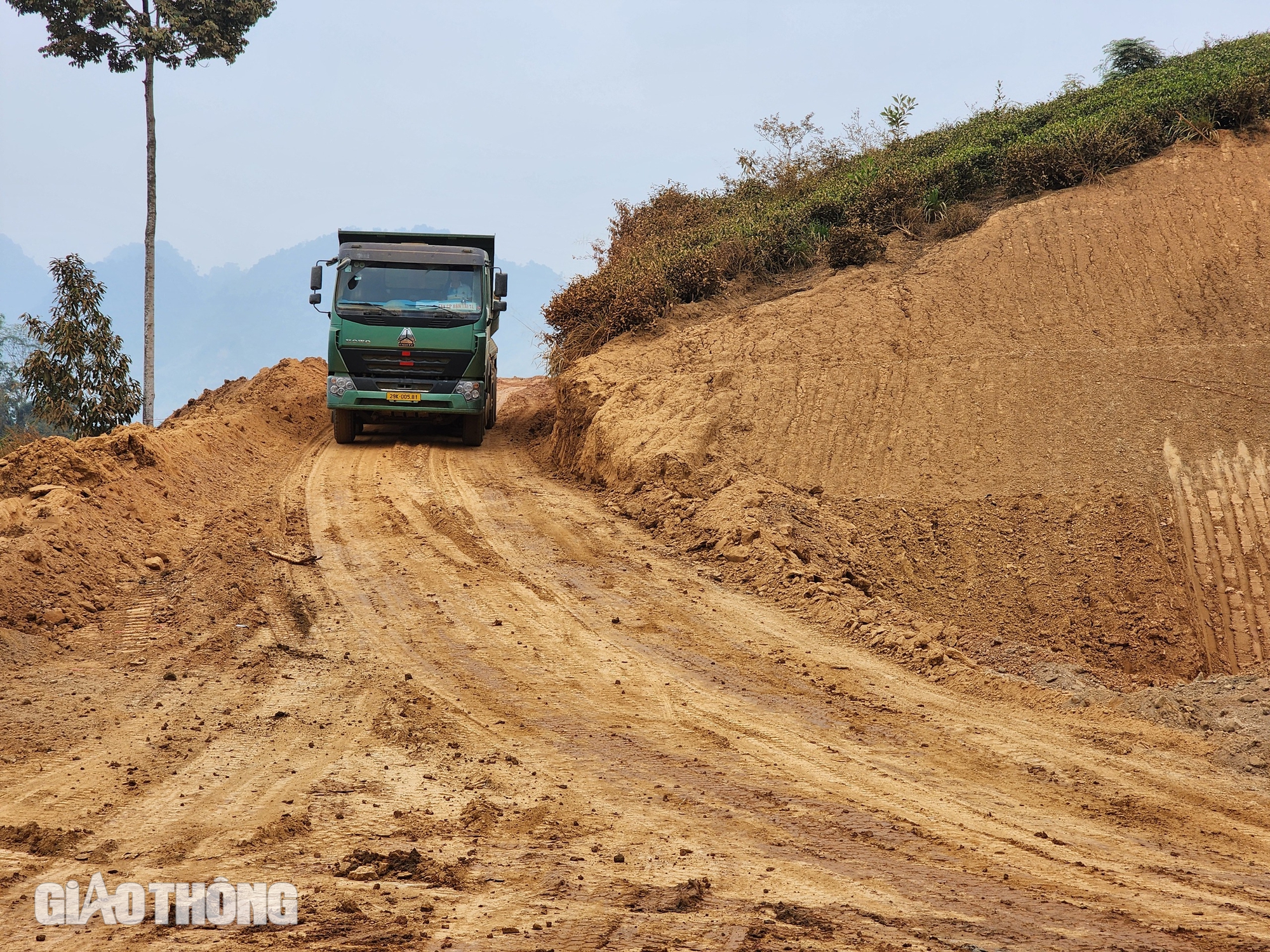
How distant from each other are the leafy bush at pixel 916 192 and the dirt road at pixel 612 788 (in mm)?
8557

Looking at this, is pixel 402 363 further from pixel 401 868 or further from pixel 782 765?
pixel 401 868

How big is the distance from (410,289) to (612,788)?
1070cm

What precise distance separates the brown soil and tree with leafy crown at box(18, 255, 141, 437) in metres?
4.53

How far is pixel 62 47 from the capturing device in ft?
77.3

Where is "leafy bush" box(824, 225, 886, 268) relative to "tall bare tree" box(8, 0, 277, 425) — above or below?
below

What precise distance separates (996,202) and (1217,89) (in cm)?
434

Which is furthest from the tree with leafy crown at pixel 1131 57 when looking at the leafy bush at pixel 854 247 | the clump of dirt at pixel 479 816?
the clump of dirt at pixel 479 816

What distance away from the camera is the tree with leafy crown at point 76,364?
17.7 metres

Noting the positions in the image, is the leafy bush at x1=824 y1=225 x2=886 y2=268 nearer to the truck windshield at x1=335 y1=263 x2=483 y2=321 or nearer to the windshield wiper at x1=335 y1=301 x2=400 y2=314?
the truck windshield at x1=335 y1=263 x2=483 y2=321

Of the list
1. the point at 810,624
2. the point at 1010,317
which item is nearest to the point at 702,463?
the point at 810,624

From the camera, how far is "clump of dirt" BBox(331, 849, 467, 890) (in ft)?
12.5

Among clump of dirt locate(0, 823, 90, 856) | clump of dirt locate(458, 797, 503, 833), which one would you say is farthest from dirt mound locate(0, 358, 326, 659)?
clump of dirt locate(458, 797, 503, 833)
